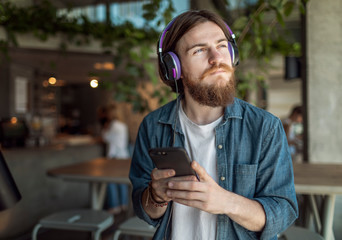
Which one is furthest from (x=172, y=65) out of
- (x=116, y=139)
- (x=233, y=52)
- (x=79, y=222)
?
(x=116, y=139)

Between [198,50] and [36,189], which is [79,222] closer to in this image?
[198,50]

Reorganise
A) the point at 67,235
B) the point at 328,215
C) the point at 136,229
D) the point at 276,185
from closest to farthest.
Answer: the point at 276,185
the point at 328,215
the point at 136,229
the point at 67,235

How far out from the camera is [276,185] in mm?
974

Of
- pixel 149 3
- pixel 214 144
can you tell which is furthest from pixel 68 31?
pixel 214 144

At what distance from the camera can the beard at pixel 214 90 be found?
3.39 ft

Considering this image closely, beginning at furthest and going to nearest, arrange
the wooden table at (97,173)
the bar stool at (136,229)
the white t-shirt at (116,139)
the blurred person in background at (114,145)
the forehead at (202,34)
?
the white t-shirt at (116,139) < the blurred person in background at (114,145) < the wooden table at (97,173) < the bar stool at (136,229) < the forehead at (202,34)

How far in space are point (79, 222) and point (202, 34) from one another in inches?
61.8

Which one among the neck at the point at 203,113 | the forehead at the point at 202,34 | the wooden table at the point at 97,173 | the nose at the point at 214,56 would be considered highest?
the forehead at the point at 202,34

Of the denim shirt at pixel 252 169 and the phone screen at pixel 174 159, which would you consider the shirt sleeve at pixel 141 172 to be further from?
the phone screen at pixel 174 159

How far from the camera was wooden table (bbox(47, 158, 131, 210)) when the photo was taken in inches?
86.8

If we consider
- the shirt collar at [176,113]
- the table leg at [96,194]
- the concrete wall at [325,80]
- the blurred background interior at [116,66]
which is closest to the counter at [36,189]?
the blurred background interior at [116,66]

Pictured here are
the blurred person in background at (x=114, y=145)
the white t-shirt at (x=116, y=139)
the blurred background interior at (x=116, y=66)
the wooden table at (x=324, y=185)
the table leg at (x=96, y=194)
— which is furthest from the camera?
the white t-shirt at (x=116, y=139)

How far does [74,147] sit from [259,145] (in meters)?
4.08

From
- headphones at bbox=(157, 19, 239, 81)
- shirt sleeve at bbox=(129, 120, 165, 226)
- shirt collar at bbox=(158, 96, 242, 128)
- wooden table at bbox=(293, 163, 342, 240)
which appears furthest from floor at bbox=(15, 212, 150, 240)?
headphones at bbox=(157, 19, 239, 81)
